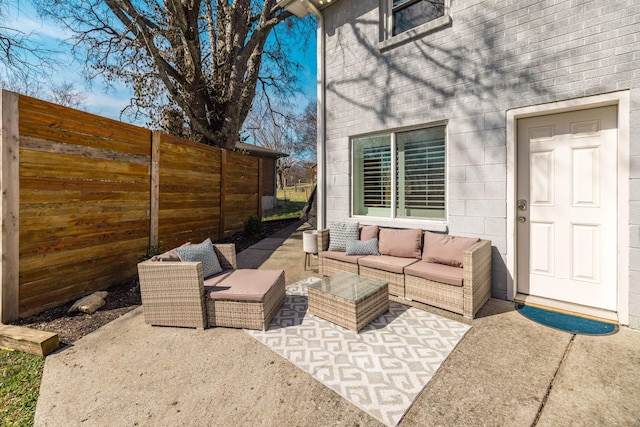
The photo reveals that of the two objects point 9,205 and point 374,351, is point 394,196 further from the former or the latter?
point 9,205

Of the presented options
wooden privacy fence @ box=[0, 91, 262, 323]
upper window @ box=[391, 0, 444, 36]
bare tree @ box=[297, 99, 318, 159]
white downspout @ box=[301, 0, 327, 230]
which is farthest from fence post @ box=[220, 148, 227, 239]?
bare tree @ box=[297, 99, 318, 159]

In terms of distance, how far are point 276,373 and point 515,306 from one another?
2.94 meters

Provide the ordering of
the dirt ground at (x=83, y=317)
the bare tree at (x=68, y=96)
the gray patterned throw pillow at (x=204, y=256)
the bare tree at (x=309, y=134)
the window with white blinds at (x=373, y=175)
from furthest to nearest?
the bare tree at (x=309, y=134) → the bare tree at (x=68, y=96) → the window with white blinds at (x=373, y=175) → the gray patterned throw pillow at (x=204, y=256) → the dirt ground at (x=83, y=317)

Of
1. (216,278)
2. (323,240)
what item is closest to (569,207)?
(323,240)

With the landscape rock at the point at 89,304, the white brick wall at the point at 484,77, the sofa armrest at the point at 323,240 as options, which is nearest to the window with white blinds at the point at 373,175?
the white brick wall at the point at 484,77

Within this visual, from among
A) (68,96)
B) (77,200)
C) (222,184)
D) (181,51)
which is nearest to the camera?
(77,200)

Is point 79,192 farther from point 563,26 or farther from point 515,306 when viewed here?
point 563,26

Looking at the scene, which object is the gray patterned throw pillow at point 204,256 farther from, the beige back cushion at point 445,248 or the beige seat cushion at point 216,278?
the beige back cushion at point 445,248

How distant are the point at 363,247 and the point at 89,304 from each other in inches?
141

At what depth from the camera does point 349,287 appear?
313 centimetres

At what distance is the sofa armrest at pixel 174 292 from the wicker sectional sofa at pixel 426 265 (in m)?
2.09

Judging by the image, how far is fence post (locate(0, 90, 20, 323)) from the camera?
111 inches

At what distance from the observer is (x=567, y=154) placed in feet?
10.4

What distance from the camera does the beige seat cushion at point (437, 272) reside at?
3.12m
